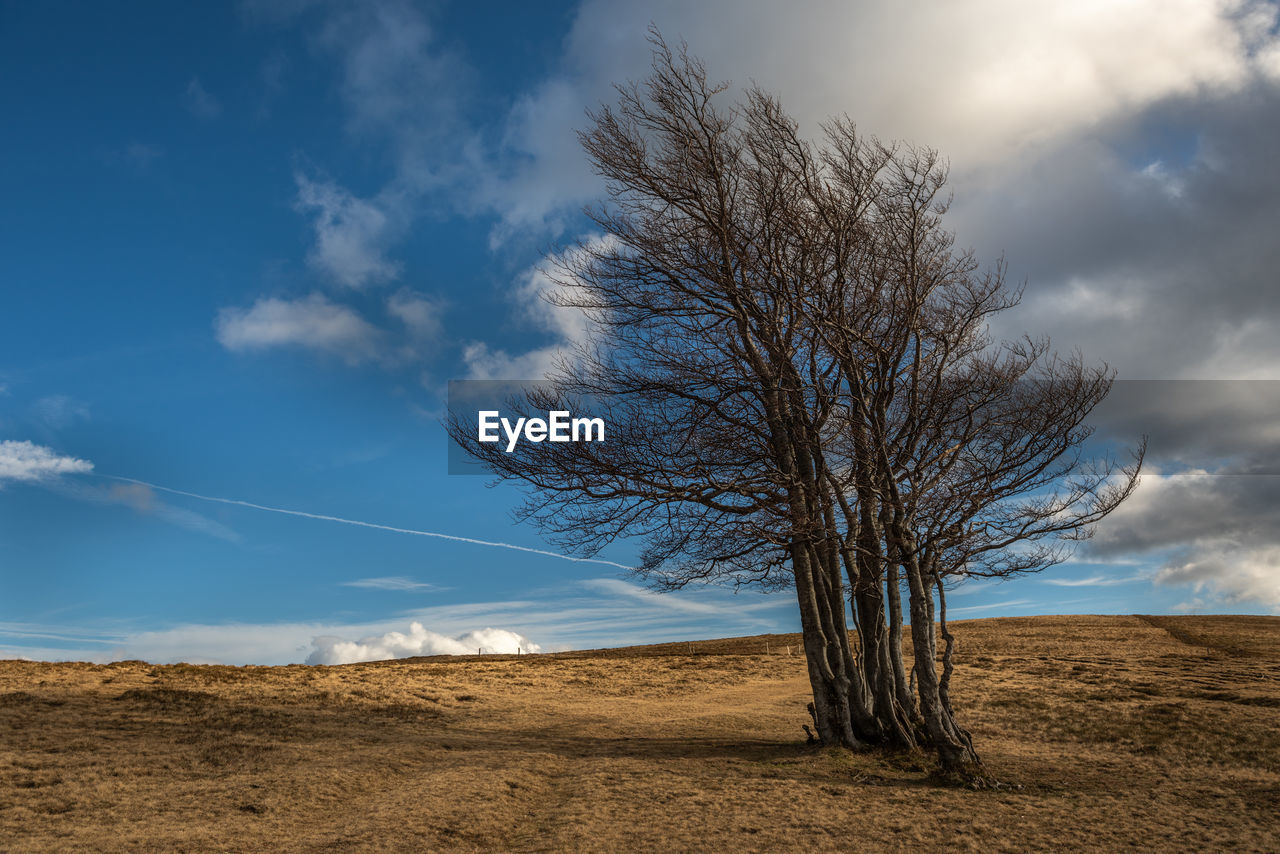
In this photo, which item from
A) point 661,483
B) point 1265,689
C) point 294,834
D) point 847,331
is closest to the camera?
point 294,834

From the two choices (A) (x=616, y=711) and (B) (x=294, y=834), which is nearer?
(B) (x=294, y=834)

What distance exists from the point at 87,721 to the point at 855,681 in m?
13.9

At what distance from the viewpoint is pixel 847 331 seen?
470 inches

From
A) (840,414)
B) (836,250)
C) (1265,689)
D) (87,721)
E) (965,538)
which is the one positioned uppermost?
(836,250)

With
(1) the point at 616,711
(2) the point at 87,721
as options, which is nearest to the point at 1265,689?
(1) the point at 616,711

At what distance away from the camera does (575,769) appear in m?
12.8

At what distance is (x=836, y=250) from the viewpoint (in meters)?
12.6

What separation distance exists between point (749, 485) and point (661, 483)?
1.52m

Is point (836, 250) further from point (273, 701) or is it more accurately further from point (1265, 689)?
point (1265, 689)

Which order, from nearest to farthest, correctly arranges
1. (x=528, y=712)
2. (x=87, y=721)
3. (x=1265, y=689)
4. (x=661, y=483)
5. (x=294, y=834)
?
(x=294, y=834)
(x=661, y=483)
(x=87, y=721)
(x=528, y=712)
(x=1265, y=689)

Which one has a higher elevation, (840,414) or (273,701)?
(840,414)

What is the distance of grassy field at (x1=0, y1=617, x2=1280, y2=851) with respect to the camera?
9.10m

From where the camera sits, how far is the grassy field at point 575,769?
29.9ft

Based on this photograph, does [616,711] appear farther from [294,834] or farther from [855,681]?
[294,834]
